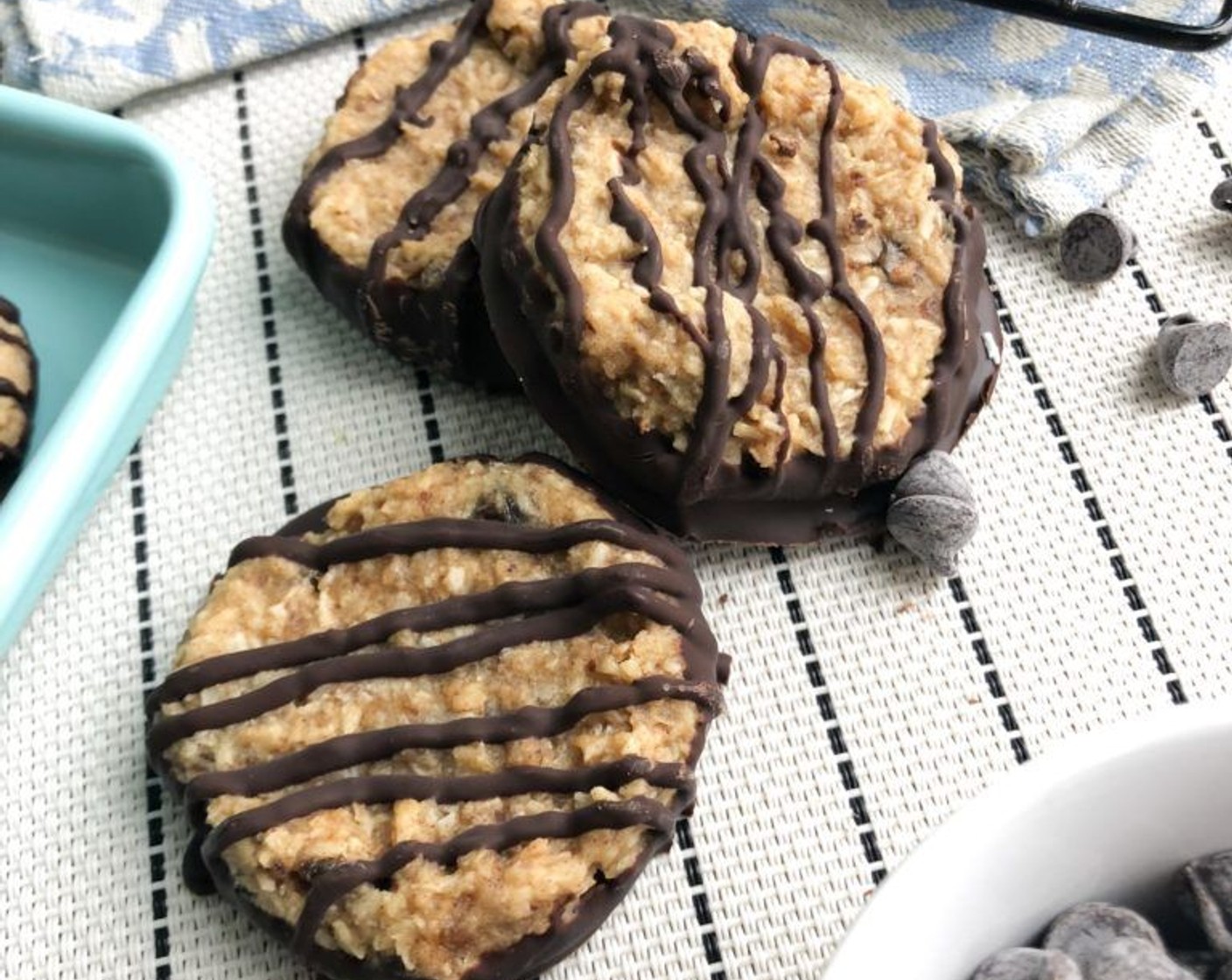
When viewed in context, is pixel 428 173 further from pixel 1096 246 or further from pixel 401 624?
pixel 1096 246

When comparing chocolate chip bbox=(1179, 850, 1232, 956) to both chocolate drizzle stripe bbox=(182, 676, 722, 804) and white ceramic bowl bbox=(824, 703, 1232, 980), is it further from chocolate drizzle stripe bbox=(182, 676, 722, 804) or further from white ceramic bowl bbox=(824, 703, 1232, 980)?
chocolate drizzle stripe bbox=(182, 676, 722, 804)

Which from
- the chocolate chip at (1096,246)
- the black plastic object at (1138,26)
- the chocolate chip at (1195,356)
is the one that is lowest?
the chocolate chip at (1195,356)

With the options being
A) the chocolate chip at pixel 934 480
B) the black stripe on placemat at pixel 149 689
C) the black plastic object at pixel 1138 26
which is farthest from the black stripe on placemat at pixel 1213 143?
the black stripe on placemat at pixel 149 689

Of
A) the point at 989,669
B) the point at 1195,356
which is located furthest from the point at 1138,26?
the point at 989,669

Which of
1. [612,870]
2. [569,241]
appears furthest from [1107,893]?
[569,241]

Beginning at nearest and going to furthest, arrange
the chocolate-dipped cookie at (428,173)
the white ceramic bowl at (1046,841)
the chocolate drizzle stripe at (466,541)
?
1. the white ceramic bowl at (1046,841)
2. the chocolate drizzle stripe at (466,541)
3. the chocolate-dipped cookie at (428,173)

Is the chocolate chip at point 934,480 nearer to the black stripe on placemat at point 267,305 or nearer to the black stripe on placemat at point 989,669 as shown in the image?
the black stripe on placemat at point 989,669

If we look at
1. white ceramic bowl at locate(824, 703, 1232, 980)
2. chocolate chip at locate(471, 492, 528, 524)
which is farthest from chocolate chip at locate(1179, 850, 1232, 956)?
chocolate chip at locate(471, 492, 528, 524)
